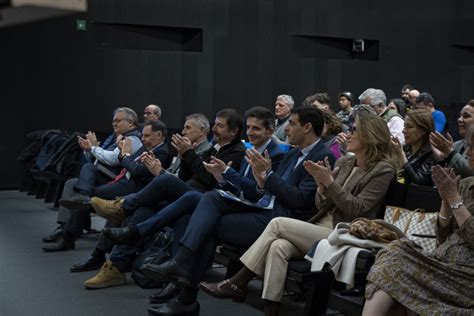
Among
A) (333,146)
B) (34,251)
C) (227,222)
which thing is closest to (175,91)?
(34,251)

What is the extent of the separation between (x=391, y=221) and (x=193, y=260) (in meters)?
1.16

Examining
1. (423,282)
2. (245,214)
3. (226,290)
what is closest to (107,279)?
(226,290)

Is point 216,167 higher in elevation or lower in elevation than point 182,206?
higher

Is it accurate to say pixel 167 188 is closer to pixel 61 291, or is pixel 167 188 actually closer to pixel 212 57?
pixel 61 291

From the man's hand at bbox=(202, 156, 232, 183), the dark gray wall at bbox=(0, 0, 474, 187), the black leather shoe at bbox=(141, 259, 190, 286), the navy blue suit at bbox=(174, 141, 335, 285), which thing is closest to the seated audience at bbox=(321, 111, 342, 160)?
the man's hand at bbox=(202, 156, 232, 183)

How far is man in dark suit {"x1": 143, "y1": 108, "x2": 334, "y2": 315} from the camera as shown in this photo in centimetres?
425

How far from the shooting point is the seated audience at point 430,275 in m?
3.14

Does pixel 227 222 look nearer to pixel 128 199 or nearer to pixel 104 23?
pixel 128 199

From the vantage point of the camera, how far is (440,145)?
4.29m

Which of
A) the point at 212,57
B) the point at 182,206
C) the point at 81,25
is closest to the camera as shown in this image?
the point at 182,206

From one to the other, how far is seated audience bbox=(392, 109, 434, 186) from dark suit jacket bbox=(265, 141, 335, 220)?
433 mm

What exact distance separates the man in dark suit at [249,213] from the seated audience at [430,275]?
40.2 inches

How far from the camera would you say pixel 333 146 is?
552 centimetres

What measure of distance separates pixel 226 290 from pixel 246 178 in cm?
71
